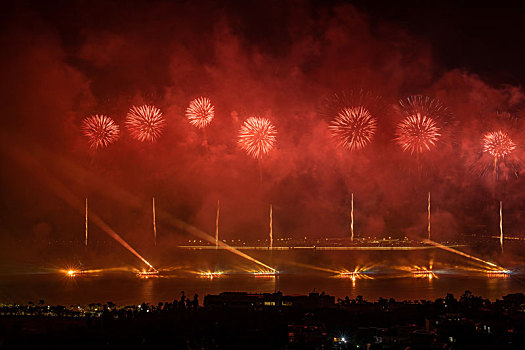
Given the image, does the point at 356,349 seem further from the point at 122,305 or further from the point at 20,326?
the point at 122,305

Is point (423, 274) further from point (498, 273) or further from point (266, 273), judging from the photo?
point (266, 273)

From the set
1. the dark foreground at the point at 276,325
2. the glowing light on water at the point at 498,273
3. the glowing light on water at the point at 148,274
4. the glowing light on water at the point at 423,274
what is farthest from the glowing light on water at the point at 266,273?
the glowing light on water at the point at 498,273

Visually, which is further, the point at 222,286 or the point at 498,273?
the point at 498,273

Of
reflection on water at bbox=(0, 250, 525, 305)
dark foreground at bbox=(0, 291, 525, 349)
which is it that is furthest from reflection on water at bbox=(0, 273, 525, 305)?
dark foreground at bbox=(0, 291, 525, 349)

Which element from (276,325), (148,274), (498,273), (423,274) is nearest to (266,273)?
(148,274)

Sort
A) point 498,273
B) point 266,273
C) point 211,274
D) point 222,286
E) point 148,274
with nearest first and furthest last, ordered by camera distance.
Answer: point 222,286
point 148,274
point 211,274
point 266,273
point 498,273

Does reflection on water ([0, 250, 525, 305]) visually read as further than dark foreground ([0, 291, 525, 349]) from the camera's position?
Yes

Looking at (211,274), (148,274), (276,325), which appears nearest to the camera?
(276,325)

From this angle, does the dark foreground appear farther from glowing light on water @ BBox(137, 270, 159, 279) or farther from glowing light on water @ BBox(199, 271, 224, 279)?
glowing light on water @ BBox(199, 271, 224, 279)

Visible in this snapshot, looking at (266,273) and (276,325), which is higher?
(266,273)
